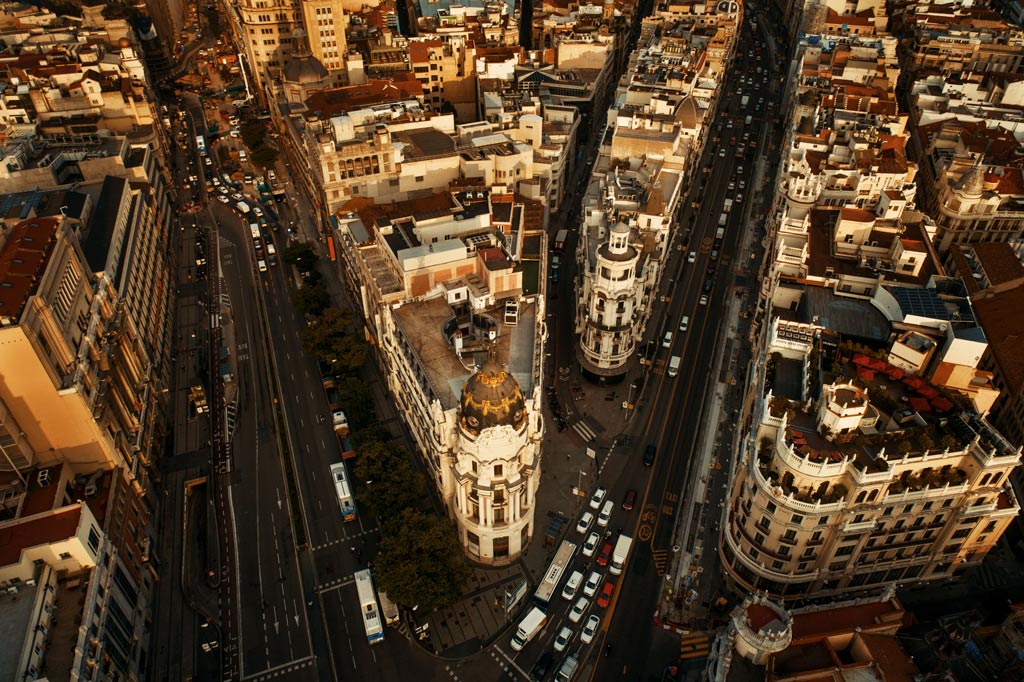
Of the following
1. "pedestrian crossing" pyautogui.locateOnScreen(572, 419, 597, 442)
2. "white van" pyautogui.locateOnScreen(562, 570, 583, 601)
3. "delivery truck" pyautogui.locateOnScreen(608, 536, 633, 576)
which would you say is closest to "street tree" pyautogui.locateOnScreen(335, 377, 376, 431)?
"pedestrian crossing" pyautogui.locateOnScreen(572, 419, 597, 442)

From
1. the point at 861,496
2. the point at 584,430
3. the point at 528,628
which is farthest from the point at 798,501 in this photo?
the point at 584,430

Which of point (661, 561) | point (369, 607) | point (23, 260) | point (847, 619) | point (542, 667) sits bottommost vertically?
point (542, 667)

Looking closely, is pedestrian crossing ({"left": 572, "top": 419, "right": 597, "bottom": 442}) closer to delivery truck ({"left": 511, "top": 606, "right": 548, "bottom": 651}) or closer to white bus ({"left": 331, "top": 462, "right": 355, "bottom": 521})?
delivery truck ({"left": 511, "top": 606, "right": 548, "bottom": 651})

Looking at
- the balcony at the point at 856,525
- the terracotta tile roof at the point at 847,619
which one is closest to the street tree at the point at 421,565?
the terracotta tile roof at the point at 847,619

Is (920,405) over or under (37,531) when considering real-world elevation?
over

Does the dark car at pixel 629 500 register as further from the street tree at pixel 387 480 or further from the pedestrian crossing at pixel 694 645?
the street tree at pixel 387 480

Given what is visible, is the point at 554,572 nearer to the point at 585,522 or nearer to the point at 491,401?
the point at 585,522

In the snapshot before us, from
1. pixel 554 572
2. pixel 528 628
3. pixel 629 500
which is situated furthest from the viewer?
pixel 629 500
